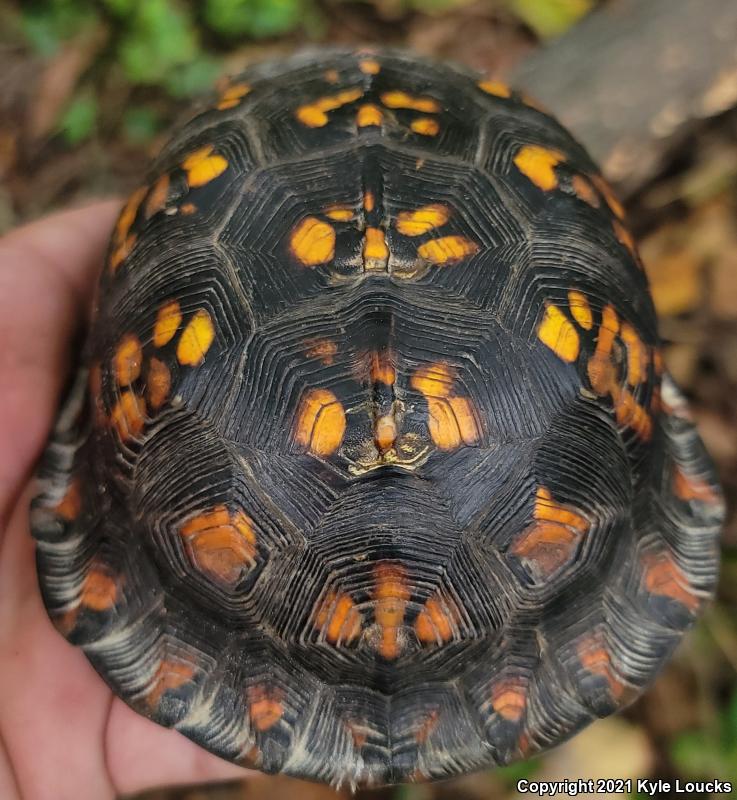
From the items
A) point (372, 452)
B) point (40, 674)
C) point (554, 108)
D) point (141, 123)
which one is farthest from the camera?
point (141, 123)

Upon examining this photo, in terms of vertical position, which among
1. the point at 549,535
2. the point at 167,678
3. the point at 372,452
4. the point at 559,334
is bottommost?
the point at 167,678

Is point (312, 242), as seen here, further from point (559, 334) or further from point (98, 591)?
point (98, 591)

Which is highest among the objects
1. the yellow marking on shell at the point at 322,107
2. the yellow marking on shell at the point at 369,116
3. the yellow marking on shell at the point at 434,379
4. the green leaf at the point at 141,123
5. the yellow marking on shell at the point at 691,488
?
the yellow marking on shell at the point at 369,116

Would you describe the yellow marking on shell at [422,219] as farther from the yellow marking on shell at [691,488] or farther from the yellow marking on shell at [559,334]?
→ the yellow marking on shell at [691,488]

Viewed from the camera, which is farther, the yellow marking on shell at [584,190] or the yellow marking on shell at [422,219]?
the yellow marking on shell at [584,190]

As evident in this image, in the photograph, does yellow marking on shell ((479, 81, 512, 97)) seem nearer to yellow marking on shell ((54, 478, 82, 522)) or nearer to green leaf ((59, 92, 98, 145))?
yellow marking on shell ((54, 478, 82, 522))

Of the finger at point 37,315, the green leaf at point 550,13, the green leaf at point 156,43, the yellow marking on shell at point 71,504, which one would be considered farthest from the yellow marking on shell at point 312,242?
the green leaf at point 550,13

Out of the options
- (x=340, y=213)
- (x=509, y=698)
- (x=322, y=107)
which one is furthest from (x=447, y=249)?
(x=509, y=698)

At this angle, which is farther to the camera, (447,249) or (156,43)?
(156,43)
